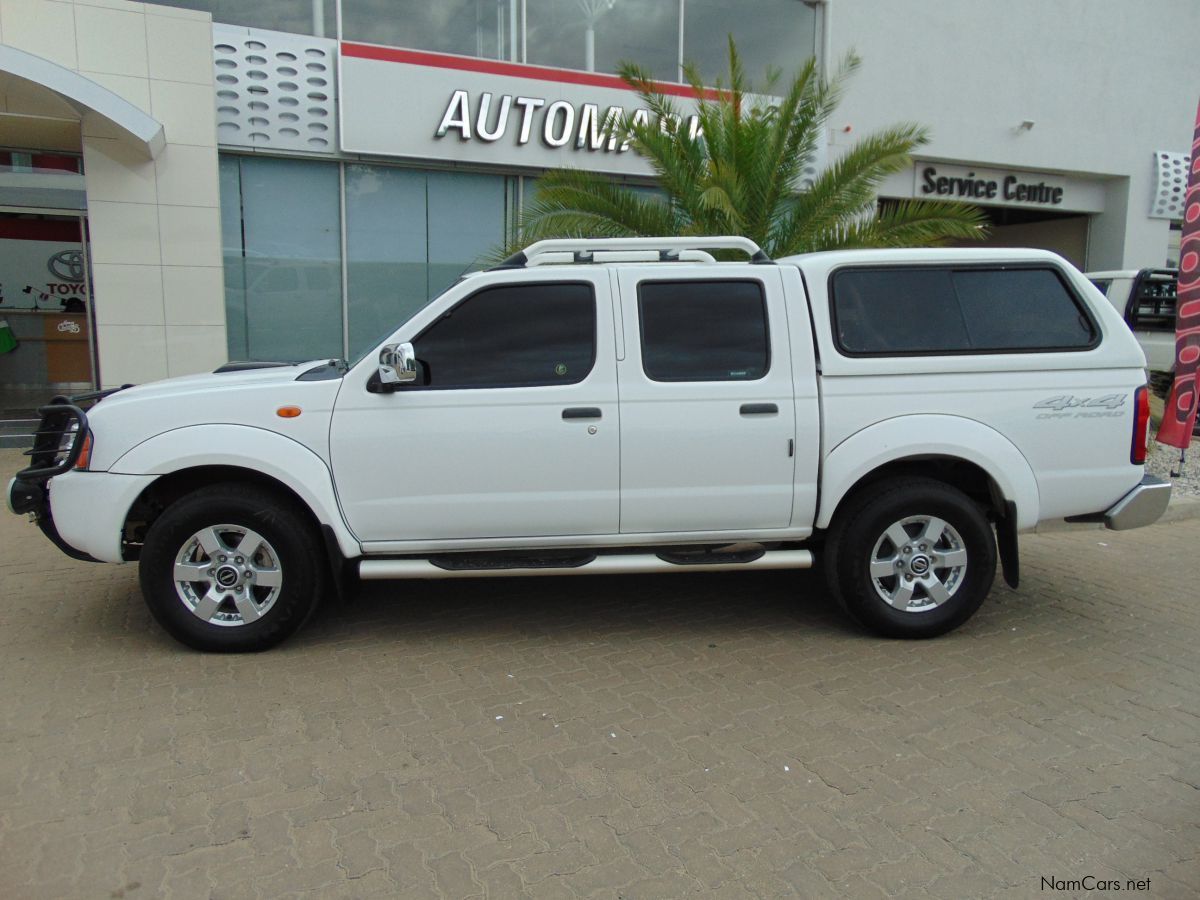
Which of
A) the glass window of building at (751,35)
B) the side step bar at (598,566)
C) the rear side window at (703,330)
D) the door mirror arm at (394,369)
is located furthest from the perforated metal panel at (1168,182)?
the door mirror arm at (394,369)

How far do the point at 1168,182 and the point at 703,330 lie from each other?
647 inches

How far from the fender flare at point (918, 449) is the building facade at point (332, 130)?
21.3 feet

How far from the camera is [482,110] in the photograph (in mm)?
11633

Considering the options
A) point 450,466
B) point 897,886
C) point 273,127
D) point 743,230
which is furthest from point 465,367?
point 273,127

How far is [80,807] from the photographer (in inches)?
121

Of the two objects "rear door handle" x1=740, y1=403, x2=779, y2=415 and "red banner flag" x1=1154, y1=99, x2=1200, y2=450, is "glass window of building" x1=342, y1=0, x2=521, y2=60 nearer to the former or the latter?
"red banner flag" x1=1154, y1=99, x2=1200, y2=450

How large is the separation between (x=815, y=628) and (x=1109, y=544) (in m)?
3.51

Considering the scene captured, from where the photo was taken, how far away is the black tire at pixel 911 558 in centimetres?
454

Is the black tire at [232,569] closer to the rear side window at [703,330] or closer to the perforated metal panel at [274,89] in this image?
the rear side window at [703,330]

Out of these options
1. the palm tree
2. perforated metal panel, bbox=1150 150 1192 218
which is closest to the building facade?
the palm tree

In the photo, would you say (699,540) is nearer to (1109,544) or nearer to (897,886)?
(897,886)

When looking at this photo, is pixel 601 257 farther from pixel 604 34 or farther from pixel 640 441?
pixel 604 34

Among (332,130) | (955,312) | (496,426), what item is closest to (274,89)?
(332,130)

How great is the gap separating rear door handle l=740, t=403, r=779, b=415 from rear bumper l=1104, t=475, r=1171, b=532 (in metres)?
1.93
